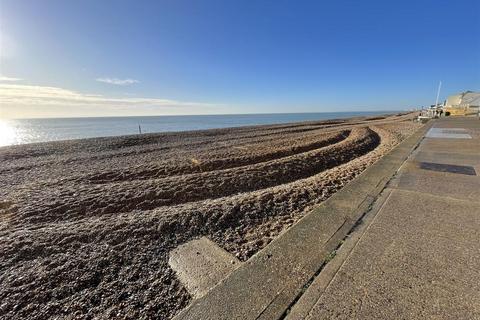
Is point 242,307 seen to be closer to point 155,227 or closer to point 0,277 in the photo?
point 155,227

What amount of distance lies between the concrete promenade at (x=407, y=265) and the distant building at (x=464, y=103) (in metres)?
33.1

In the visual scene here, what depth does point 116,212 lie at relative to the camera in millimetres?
4195

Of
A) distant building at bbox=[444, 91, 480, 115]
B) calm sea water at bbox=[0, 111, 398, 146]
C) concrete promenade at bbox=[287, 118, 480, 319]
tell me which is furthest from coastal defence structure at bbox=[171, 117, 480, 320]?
calm sea water at bbox=[0, 111, 398, 146]

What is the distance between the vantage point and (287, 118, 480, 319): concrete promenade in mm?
1616

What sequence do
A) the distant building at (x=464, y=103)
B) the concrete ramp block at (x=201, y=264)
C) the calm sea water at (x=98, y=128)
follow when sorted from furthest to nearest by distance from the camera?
1. the calm sea water at (x=98, y=128)
2. the distant building at (x=464, y=103)
3. the concrete ramp block at (x=201, y=264)

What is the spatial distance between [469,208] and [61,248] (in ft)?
17.6

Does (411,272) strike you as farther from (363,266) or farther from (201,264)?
(201,264)

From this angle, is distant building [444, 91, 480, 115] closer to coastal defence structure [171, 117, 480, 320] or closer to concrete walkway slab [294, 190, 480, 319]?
coastal defence structure [171, 117, 480, 320]

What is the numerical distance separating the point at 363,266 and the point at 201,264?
1.59 m

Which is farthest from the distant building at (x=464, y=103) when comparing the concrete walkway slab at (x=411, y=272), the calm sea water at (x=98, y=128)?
the calm sea water at (x=98, y=128)

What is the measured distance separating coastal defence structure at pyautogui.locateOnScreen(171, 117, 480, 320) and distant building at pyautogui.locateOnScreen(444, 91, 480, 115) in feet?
109

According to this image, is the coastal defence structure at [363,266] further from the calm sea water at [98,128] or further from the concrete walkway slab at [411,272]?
the calm sea water at [98,128]

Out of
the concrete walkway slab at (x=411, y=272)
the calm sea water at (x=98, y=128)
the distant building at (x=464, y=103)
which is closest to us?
the concrete walkway slab at (x=411, y=272)

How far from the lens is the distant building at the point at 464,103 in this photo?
88.4ft
